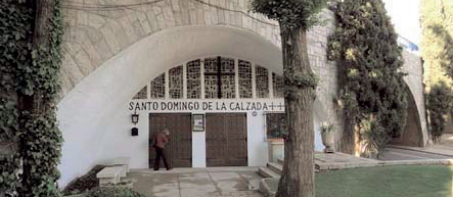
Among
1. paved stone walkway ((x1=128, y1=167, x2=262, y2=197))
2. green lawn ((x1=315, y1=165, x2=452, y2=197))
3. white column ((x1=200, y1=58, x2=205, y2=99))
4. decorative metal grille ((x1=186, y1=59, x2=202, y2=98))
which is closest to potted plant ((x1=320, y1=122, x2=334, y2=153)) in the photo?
paved stone walkway ((x1=128, y1=167, x2=262, y2=197))

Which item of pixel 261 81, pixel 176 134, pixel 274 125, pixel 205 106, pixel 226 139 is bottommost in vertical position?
pixel 226 139

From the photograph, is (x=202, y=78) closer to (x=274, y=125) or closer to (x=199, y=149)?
(x=199, y=149)

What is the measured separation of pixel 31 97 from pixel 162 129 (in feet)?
19.8

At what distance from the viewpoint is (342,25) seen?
13.5 metres

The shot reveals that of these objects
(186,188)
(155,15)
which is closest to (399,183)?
(186,188)

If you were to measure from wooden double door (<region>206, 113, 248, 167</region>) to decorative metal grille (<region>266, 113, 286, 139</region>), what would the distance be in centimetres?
75

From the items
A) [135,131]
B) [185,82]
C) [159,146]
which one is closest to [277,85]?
[185,82]

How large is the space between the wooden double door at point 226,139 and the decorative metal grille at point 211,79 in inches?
26.3

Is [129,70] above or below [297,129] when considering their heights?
above

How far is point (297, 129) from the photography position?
6.29 metres

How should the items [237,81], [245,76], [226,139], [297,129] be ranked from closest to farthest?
1. [297,129]
2. [226,139]
3. [237,81]
4. [245,76]

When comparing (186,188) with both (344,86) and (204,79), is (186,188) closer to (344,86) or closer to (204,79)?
(204,79)

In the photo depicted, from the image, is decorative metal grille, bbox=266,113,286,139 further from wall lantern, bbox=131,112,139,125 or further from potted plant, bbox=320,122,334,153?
wall lantern, bbox=131,112,139,125

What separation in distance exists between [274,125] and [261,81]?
58.3 inches
